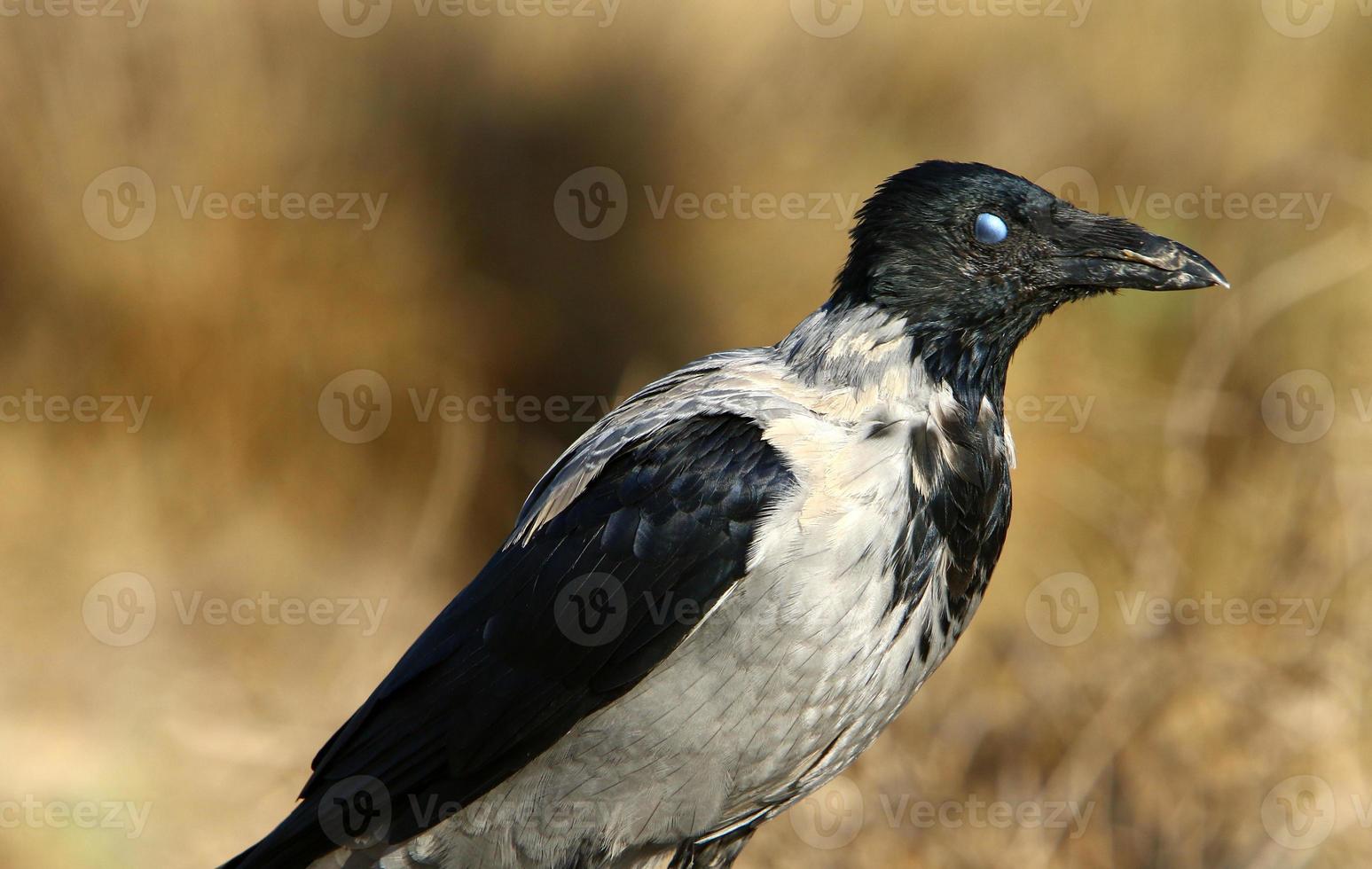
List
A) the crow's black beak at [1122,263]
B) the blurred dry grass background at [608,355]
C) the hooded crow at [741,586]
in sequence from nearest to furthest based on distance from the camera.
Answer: the hooded crow at [741,586] < the crow's black beak at [1122,263] < the blurred dry grass background at [608,355]

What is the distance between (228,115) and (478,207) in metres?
1.26

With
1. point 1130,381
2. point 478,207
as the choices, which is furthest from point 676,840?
point 478,207

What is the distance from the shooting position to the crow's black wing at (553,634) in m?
3.09

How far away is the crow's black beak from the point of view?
3.29m

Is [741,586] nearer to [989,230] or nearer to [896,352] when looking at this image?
[896,352]

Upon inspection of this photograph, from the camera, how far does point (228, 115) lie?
6164mm

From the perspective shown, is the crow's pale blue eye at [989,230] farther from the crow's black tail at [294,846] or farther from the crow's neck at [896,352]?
the crow's black tail at [294,846]

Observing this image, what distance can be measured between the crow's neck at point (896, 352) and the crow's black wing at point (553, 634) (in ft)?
1.07

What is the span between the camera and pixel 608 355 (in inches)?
255

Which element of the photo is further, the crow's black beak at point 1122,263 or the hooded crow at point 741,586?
the crow's black beak at point 1122,263

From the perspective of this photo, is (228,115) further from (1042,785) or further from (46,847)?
(1042,785)

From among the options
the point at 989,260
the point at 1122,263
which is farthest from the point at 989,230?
the point at 1122,263

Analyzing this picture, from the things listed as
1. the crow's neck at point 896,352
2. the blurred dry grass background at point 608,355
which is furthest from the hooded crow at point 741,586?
the blurred dry grass background at point 608,355

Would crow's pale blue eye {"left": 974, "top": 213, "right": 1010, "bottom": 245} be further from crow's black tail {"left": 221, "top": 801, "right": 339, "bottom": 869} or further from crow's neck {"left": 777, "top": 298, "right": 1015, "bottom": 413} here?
crow's black tail {"left": 221, "top": 801, "right": 339, "bottom": 869}
